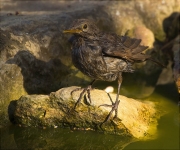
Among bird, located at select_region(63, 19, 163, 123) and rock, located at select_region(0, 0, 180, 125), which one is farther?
rock, located at select_region(0, 0, 180, 125)

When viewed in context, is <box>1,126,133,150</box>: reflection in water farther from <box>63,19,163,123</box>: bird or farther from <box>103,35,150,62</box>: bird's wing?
<box>103,35,150,62</box>: bird's wing

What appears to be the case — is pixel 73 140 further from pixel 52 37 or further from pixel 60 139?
pixel 52 37

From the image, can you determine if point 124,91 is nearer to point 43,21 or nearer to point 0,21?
point 43,21

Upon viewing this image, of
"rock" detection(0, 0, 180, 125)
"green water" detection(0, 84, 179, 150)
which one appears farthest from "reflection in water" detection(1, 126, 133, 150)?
"rock" detection(0, 0, 180, 125)

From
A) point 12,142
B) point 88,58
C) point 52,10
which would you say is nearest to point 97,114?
point 88,58

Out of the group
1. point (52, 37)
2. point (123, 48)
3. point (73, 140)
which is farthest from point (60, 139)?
point (52, 37)

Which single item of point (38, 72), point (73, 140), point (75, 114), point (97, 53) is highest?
point (97, 53)
